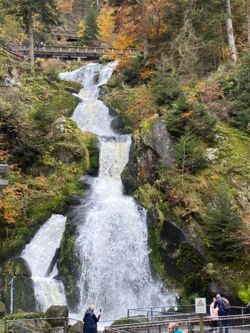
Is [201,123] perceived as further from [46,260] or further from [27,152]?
[46,260]

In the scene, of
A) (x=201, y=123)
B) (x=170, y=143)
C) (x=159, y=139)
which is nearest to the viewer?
(x=201, y=123)

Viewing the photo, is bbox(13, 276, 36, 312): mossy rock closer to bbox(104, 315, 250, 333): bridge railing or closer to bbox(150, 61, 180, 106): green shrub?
bbox(104, 315, 250, 333): bridge railing

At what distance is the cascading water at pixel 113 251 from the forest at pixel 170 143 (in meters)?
0.65

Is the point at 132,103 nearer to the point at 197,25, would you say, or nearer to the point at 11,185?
the point at 197,25

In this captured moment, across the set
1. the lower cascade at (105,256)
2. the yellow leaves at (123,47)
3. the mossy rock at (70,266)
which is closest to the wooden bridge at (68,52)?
the yellow leaves at (123,47)

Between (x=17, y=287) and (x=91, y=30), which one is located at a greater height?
Answer: (x=91, y=30)

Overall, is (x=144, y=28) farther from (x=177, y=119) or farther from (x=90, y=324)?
(x=90, y=324)

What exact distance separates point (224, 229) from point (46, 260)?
8.59m

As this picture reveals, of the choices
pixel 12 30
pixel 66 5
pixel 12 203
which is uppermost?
pixel 66 5

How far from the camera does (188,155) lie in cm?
2341

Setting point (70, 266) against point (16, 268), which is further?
point (70, 266)

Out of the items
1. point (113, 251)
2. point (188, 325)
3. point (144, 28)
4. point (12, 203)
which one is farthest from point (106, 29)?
point (188, 325)

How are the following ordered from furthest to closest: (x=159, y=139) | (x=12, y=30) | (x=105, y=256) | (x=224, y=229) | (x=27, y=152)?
(x=12, y=30) < (x=27, y=152) < (x=159, y=139) < (x=105, y=256) < (x=224, y=229)

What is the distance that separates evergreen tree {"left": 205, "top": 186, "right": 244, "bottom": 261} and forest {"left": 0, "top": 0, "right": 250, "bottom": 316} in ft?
0.15
